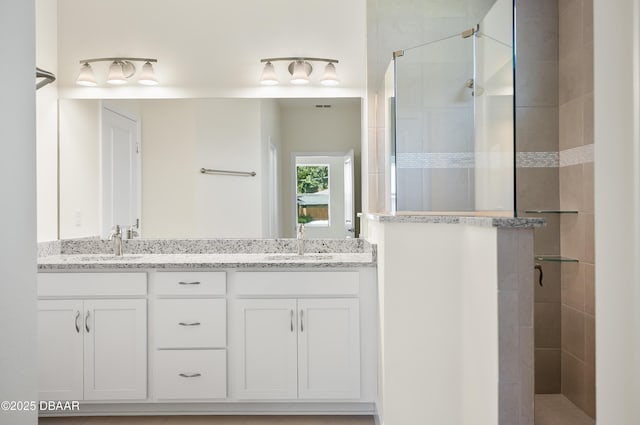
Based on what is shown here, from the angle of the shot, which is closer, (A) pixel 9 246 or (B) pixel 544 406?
(A) pixel 9 246

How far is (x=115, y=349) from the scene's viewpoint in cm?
275

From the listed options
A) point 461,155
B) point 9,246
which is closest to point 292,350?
point 461,155

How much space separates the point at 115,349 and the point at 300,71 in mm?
1980

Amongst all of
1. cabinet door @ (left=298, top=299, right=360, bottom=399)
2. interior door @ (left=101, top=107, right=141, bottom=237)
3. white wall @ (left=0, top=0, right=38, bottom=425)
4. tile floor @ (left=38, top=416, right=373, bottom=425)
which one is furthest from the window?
white wall @ (left=0, top=0, right=38, bottom=425)

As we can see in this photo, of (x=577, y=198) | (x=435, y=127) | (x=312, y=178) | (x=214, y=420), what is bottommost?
(x=214, y=420)

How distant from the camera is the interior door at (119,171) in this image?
3.30 m

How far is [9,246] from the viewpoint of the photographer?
21.8 inches

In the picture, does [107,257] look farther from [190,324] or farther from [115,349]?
[190,324]

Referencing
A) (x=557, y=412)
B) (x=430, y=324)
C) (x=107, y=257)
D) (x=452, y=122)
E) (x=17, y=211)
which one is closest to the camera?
(x=17, y=211)

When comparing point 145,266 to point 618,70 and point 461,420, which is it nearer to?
point 461,420

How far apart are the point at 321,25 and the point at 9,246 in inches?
116

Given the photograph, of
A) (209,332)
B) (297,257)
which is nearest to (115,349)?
(209,332)

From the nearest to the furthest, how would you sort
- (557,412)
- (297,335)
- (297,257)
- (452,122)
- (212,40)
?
(452,122) < (297,335) < (557,412) < (297,257) < (212,40)

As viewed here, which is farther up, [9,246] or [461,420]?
[9,246]
